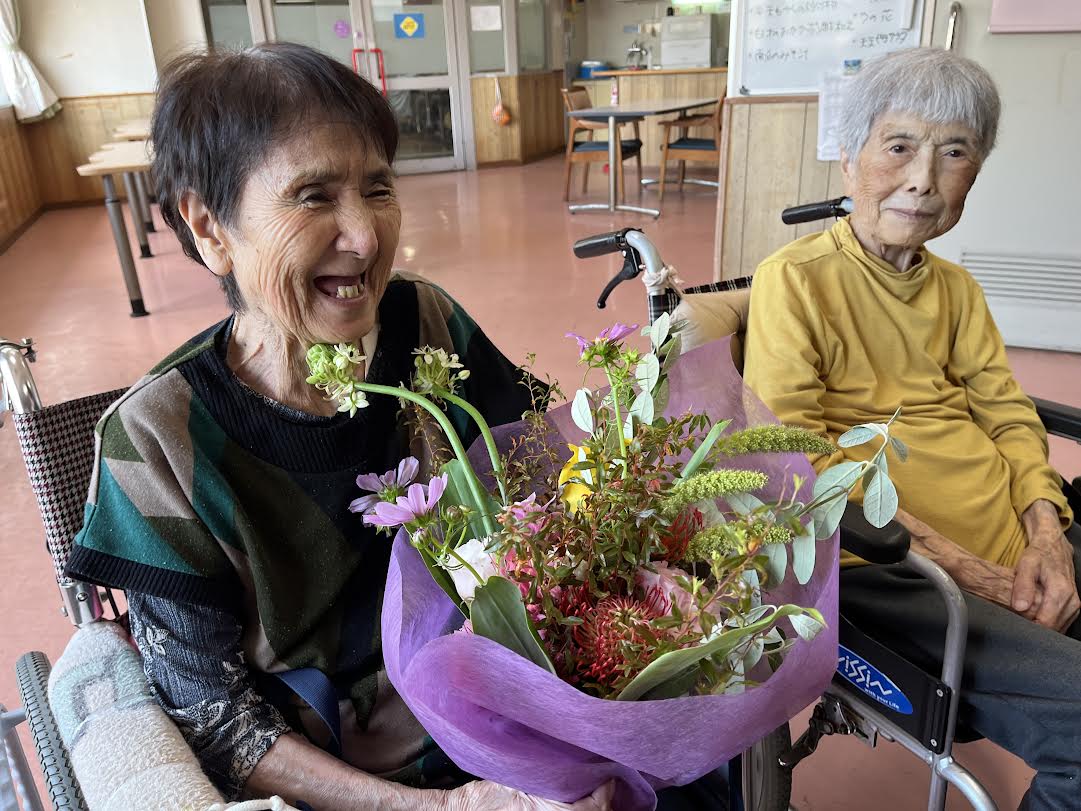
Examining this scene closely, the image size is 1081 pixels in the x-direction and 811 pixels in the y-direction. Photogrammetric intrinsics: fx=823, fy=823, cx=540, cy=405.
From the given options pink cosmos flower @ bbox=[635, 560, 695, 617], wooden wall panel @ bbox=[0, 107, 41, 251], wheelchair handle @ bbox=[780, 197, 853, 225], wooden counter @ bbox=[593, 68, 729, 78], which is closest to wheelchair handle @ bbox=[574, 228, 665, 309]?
wheelchair handle @ bbox=[780, 197, 853, 225]

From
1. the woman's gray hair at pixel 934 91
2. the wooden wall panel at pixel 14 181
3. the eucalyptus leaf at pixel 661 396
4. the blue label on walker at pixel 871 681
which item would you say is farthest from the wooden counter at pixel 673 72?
the eucalyptus leaf at pixel 661 396

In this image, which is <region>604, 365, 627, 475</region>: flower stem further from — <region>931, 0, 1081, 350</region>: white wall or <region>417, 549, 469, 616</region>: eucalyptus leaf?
<region>931, 0, 1081, 350</region>: white wall

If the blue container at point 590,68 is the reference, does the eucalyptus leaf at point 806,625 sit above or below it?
below

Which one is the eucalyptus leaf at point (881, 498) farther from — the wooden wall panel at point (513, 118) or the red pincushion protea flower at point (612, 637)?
the wooden wall panel at point (513, 118)

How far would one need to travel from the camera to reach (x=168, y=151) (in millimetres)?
988

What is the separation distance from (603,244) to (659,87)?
8.44m

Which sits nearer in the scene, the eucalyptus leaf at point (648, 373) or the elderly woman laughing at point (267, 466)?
the eucalyptus leaf at point (648, 373)

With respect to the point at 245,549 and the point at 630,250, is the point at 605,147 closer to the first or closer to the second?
the point at 630,250

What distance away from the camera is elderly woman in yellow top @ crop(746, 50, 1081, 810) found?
133 cm

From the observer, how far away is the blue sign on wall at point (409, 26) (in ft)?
31.1

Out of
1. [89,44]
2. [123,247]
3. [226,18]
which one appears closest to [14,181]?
[89,44]

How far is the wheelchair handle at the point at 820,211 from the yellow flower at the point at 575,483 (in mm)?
1192

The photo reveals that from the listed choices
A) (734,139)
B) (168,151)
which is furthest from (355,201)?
(734,139)

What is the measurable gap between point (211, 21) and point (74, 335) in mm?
5924
